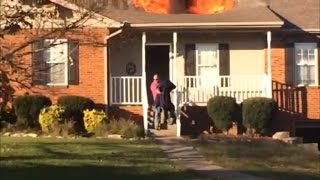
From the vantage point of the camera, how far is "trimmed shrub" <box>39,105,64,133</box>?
70.5 feet

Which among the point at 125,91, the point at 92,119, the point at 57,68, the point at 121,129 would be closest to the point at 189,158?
the point at 121,129

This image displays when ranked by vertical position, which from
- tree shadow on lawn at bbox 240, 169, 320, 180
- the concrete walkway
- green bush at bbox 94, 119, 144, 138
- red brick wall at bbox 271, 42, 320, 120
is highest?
red brick wall at bbox 271, 42, 320, 120

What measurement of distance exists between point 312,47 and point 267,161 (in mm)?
9143

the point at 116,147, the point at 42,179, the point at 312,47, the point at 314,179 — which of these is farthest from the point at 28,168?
the point at 312,47

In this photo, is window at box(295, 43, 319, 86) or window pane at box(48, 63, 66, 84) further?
window at box(295, 43, 319, 86)

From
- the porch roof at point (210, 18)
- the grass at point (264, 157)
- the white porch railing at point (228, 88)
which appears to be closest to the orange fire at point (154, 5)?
the porch roof at point (210, 18)

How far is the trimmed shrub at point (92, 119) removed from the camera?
71.7 ft

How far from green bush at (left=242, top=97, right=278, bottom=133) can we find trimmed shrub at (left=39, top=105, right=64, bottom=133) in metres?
5.71

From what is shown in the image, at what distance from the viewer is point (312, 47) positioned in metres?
25.0

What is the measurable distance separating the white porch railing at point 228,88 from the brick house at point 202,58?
32 millimetres

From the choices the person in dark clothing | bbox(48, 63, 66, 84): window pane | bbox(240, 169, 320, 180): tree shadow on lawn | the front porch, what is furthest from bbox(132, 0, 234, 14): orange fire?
bbox(240, 169, 320, 180): tree shadow on lawn

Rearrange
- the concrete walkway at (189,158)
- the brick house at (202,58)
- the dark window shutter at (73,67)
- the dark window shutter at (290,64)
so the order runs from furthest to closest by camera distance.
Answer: the dark window shutter at (290,64), the dark window shutter at (73,67), the brick house at (202,58), the concrete walkway at (189,158)

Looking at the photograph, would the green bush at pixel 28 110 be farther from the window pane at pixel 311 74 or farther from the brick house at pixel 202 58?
the window pane at pixel 311 74

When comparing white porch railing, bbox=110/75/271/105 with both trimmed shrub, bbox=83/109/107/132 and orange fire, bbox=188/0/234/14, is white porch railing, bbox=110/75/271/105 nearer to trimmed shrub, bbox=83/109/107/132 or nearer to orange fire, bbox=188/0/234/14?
trimmed shrub, bbox=83/109/107/132
